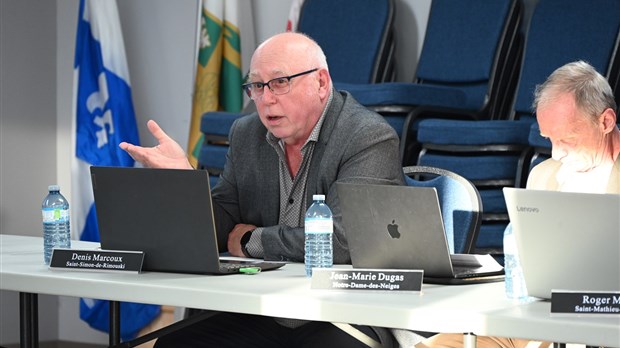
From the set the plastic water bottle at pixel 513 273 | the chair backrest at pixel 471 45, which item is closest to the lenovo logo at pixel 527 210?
the plastic water bottle at pixel 513 273

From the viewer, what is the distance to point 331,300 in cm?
224

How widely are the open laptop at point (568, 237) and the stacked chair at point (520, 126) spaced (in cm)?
227

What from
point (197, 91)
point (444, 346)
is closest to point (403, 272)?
point (444, 346)

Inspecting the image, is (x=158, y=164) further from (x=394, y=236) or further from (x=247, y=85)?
(x=394, y=236)

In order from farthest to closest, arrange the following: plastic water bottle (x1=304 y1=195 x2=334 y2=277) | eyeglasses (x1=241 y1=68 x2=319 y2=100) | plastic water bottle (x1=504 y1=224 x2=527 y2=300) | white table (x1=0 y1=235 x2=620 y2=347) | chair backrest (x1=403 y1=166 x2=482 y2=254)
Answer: eyeglasses (x1=241 y1=68 x2=319 y2=100) → chair backrest (x1=403 y1=166 x2=482 y2=254) → plastic water bottle (x1=304 y1=195 x2=334 y2=277) → plastic water bottle (x1=504 y1=224 x2=527 y2=300) → white table (x1=0 y1=235 x2=620 y2=347)

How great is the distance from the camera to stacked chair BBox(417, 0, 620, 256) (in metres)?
4.57

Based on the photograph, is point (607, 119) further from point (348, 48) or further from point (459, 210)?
point (348, 48)

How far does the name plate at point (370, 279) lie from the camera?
2.34 metres

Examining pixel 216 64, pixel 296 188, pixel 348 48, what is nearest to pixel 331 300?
pixel 296 188

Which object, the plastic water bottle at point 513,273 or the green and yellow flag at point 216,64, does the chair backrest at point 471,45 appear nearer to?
the green and yellow flag at point 216,64

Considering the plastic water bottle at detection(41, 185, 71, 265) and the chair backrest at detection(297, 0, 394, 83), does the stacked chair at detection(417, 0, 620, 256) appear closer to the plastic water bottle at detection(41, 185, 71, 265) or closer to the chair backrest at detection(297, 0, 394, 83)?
the chair backrest at detection(297, 0, 394, 83)

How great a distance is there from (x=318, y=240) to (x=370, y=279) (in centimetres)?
35

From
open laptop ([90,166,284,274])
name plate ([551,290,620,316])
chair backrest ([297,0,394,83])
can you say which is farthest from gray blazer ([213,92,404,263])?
chair backrest ([297,0,394,83])

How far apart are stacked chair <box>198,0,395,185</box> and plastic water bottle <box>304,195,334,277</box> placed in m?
2.55
